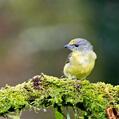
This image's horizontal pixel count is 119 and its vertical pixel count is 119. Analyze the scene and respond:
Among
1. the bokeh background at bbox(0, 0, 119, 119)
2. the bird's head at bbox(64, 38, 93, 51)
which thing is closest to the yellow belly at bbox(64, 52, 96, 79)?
the bird's head at bbox(64, 38, 93, 51)

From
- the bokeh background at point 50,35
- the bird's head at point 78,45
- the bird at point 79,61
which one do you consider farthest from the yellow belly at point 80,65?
the bokeh background at point 50,35

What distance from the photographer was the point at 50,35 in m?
16.9

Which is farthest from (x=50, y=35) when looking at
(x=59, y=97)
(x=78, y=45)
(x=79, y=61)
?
(x=59, y=97)

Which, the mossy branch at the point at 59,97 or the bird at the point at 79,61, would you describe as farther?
the bird at the point at 79,61

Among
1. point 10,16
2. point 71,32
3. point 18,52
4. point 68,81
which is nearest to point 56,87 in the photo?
point 68,81

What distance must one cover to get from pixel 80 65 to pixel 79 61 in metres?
0.08

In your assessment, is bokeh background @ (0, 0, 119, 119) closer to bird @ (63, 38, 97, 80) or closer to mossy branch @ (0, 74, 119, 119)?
bird @ (63, 38, 97, 80)

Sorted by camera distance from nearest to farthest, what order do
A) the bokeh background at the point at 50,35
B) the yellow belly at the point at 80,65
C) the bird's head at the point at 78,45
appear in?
the yellow belly at the point at 80,65
the bird's head at the point at 78,45
the bokeh background at the point at 50,35

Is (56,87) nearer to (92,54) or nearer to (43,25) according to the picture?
(92,54)

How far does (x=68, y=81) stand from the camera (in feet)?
17.7

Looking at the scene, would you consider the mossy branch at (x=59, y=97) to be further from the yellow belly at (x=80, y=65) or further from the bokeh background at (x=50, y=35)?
the bokeh background at (x=50, y=35)

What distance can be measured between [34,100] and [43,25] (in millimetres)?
13109

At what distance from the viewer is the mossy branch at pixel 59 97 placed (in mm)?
5203

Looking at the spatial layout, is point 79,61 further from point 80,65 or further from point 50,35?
point 50,35
